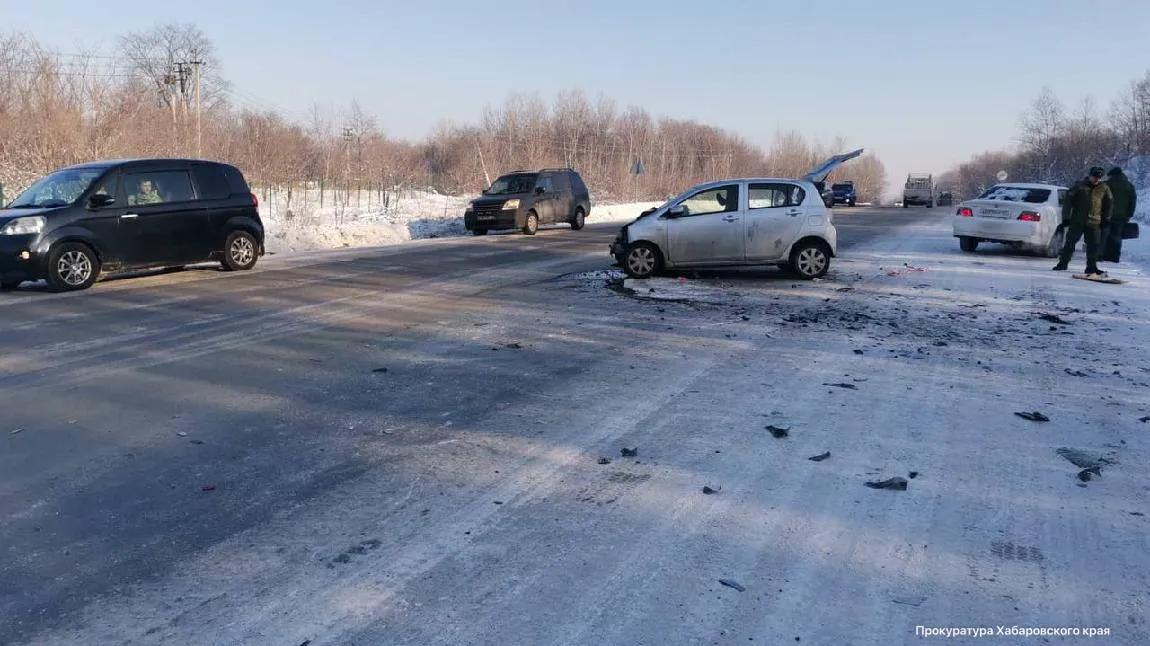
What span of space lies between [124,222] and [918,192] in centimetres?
5479

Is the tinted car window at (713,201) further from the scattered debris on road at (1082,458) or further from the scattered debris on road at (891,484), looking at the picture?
the scattered debris on road at (891,484)

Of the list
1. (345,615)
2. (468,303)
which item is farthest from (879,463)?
(468,303)

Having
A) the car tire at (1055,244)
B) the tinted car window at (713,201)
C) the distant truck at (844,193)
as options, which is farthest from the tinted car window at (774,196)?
the distant truck at (844,193)

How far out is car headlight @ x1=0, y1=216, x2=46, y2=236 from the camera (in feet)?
37.0

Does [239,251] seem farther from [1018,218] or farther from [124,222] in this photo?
[1018,218]

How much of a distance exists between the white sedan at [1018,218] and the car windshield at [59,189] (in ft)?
55.3

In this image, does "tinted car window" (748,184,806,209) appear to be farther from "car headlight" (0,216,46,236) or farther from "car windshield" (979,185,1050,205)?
"car headlight" (0,216,46,236)

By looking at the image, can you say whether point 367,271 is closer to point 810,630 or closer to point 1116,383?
point 1116,383

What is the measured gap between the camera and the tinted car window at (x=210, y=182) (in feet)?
43.9

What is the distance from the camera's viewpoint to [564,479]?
15.2 feet

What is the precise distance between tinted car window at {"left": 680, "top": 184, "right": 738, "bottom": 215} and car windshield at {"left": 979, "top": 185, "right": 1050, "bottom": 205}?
28.9 feet

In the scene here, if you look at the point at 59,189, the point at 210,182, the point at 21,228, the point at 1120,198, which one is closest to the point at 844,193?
the point at 1120,198

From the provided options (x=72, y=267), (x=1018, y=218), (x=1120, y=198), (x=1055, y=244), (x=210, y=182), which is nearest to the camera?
(x=72, y=267)

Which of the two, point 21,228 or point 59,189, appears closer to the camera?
point 21,228
